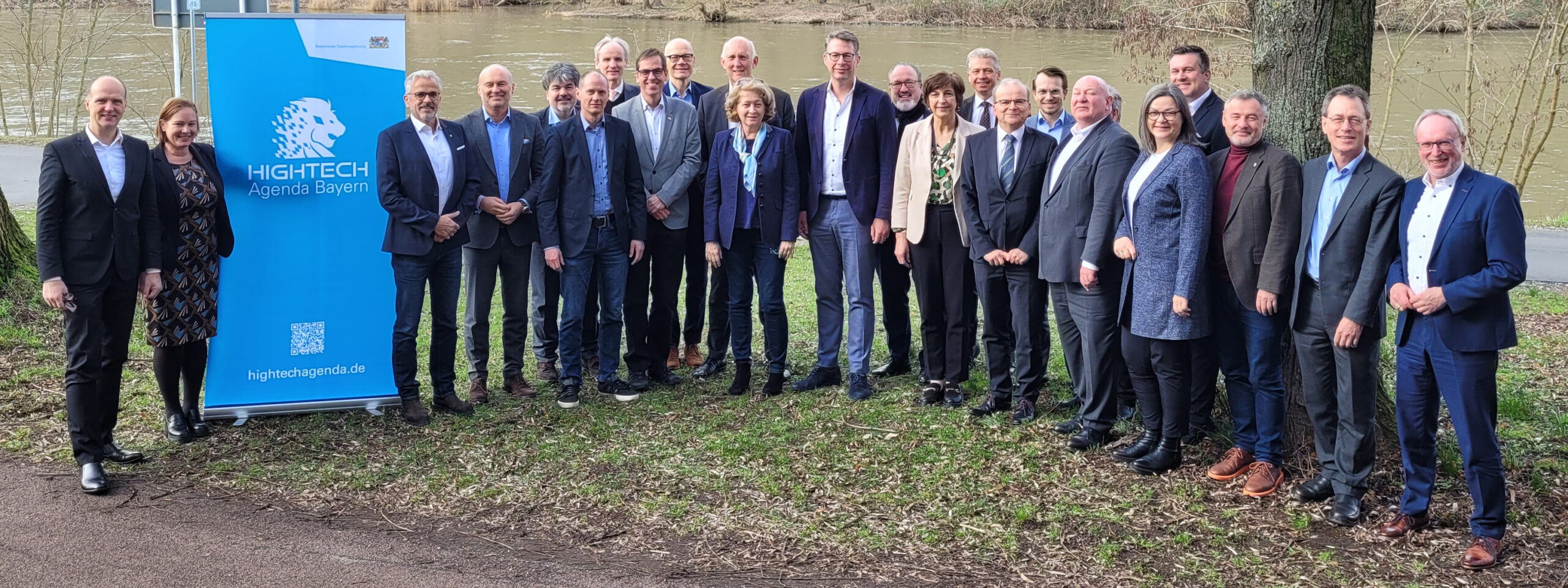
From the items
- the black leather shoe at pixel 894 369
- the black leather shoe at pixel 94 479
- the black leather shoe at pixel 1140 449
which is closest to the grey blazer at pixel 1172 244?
the black leather shoe at pixel 1140 449

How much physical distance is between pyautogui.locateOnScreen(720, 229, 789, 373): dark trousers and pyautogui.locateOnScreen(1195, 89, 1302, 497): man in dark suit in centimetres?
222

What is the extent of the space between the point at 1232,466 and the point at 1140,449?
382mm

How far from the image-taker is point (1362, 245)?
4.46 metres

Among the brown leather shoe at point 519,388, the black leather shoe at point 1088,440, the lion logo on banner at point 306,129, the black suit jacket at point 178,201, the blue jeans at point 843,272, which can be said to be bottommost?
the brown leather shoe at point 519,388

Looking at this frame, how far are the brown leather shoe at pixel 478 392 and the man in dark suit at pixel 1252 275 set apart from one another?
3523mm

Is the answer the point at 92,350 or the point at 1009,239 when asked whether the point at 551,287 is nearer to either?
the point at 92,350

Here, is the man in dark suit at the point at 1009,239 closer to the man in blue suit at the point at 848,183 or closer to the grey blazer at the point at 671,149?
the man in blue suit at the point at 848,183

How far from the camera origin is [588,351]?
277 inches

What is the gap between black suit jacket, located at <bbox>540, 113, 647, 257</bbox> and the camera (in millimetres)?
6133

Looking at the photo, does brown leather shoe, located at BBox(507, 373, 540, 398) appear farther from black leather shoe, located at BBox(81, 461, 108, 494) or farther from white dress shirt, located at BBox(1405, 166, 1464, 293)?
white dress shirt, located at BBox(1405, 166, 1464, 293)

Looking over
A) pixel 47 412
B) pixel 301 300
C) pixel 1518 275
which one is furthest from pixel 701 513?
pixel 47 412

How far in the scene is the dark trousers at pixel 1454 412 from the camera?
167 inches

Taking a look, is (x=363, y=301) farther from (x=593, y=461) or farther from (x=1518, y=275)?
(x=1518, y=275)

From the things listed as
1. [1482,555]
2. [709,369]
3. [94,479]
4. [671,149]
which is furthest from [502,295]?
[1482,555]
